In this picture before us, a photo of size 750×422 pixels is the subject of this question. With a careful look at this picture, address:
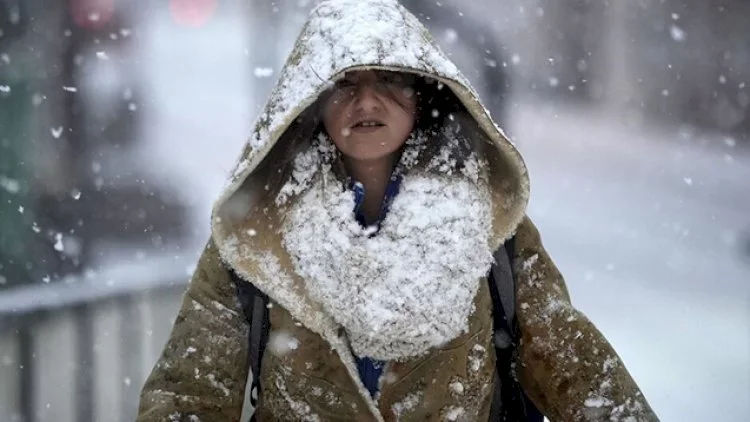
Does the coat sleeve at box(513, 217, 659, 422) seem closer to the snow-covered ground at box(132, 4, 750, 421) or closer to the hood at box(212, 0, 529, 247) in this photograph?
the hood at box(212, 0, 529, 247)

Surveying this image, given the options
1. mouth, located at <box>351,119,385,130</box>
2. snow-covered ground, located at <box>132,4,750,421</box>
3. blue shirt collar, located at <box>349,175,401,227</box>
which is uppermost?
snow-covered ground, located at <box>132,4,750,421</box>

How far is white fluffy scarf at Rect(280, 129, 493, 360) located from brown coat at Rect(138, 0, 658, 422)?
5 centimetres

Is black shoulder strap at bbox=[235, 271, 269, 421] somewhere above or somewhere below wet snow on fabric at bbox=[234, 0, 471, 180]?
below

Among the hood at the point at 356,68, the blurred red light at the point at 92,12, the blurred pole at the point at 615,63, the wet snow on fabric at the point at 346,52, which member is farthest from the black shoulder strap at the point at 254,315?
the blurred pole at the point at 615,63

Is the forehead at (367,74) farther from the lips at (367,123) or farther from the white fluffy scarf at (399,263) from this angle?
the white fluffy scarf at (399,263)

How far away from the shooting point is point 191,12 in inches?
543

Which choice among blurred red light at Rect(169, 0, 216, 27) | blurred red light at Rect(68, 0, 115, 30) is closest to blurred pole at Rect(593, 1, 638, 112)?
blurred red light at Rect(169, 0, 216, 27)

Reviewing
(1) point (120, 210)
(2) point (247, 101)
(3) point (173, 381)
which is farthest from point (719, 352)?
(2) point (247, 101)

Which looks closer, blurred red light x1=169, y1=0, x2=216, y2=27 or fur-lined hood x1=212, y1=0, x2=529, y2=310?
fur-lined hood x1=212, y1=0, x2=529, y2=310

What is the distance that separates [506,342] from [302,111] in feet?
2.33

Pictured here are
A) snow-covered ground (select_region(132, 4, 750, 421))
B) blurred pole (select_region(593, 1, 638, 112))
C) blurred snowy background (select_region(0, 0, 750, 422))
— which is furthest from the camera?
blurred pole (select_region(593, 1, 638, 112))

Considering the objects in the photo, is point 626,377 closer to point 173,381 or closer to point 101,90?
point 173,381

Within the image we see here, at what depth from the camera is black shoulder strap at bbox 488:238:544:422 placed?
2.05 metres

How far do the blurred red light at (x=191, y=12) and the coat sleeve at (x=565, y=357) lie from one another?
11.3 m
